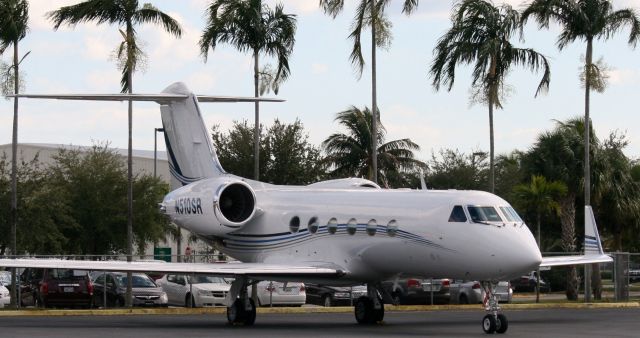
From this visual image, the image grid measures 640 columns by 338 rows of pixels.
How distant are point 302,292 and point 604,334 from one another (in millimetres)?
17205

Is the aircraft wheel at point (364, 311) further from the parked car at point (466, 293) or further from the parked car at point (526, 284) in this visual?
the parked car at point (526, 284)

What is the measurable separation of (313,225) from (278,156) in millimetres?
27746

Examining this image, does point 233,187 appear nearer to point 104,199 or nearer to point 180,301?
point 180,301

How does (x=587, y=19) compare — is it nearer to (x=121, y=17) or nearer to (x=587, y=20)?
(x=587, y=20)

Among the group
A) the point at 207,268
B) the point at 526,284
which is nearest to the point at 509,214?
the point at 207,268

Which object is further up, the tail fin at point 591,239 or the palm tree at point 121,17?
the palm tree at point 121,17

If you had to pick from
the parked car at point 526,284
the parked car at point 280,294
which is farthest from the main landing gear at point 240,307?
the parked car at point 526,284

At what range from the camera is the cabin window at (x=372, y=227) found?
95.3 feet

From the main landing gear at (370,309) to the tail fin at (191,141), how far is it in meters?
6.36

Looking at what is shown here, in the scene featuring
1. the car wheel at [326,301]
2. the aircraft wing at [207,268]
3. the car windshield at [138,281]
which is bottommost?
the car wheel at [326,301]

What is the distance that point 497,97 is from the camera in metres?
43.2

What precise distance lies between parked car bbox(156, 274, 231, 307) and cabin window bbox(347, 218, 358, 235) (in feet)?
36.4

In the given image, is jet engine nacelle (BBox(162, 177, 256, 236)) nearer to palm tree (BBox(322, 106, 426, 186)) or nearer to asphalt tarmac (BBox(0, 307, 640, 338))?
asphalt tarmac (BBox(0, 307, 640, 338))

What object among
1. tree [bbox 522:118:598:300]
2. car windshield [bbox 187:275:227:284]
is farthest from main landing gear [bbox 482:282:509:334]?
tree [bbox 522:118:598:300]
